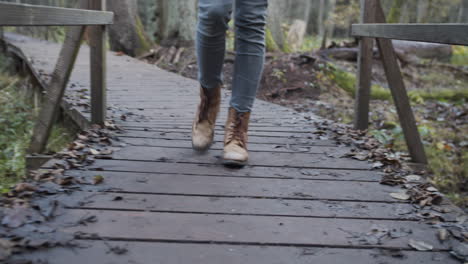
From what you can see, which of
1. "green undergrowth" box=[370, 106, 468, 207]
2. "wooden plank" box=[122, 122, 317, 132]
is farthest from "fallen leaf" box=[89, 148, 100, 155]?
"green undergrowth" box=[370, 106, 468, 207]

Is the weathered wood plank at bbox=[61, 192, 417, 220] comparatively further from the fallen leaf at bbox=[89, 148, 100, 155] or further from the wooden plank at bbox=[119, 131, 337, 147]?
the wooden plank at bbox=[119, 131, 337, 147]

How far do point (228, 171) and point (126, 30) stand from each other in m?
7.48

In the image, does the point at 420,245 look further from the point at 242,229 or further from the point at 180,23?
the point at 180,23

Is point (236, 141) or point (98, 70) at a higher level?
point (98, 70)

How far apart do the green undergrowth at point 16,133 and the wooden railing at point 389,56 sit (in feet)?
8.59

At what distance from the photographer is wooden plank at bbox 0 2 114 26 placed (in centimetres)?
175

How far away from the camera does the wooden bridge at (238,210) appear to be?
165 cm

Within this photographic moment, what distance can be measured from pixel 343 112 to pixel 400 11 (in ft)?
13.9

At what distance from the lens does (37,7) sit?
2082mm

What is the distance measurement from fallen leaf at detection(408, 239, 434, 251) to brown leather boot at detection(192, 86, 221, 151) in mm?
1566

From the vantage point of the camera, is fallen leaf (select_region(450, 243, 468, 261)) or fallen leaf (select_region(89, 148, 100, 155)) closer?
fallen leaf (select_region(450, 243, 468, 261))

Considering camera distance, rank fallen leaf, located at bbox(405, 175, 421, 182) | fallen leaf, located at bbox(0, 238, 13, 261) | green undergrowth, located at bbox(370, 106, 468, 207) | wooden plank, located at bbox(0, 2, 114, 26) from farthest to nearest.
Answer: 1. green undergrowth, located at bbox(370, 106, 468, 207)
2. fallen leaf, located at bbox(405, 175, 421, 182)
3. wooden plank, located at bbox(0, 2, 114, 26)
4. fallen leaf, located at bbox(0, 238, 13, 261)

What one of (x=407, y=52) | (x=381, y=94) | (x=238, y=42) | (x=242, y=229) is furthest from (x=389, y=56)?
(x=407, y=52)

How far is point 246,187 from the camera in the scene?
2.37 m
